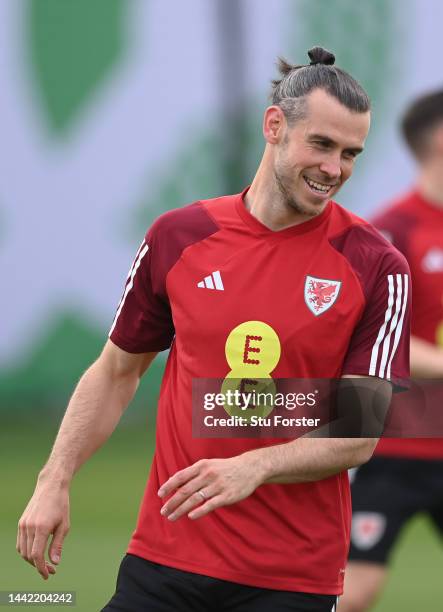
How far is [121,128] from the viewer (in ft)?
51.2

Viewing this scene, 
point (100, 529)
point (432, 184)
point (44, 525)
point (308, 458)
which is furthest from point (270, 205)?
point (100, 529)

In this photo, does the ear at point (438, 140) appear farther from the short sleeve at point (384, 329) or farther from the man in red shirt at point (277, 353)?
the short sleeve at point (384, 329)

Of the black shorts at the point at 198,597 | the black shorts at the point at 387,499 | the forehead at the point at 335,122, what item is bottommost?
the black shorts at the point at 387,499

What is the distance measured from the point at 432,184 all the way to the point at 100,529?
16.8 feet

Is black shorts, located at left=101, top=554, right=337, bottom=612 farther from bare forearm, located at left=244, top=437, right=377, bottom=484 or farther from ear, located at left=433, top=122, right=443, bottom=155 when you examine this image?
ear, located at left=433, top=122, right=443, bottom=155

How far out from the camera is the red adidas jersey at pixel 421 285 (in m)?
7.06

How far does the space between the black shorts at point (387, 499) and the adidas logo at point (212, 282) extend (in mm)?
2635

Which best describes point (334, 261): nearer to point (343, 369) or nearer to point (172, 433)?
point (343, 369)

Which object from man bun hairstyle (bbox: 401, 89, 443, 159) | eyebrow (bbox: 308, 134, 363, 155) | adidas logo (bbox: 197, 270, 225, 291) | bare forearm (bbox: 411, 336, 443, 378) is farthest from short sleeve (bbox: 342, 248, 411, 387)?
man bun hairstyle (bbox: 401, 89, 443, 159)

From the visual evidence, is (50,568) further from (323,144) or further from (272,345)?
(323,144)

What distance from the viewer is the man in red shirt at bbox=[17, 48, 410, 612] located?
14.8 ft

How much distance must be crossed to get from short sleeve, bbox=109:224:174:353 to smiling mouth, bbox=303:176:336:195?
1.90 feet

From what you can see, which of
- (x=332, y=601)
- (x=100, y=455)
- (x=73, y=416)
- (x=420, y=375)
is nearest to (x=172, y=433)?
(x=73, y=416)

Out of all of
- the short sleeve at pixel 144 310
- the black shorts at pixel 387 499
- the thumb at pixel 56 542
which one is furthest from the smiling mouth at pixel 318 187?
the black shorts at pixel 387 499
